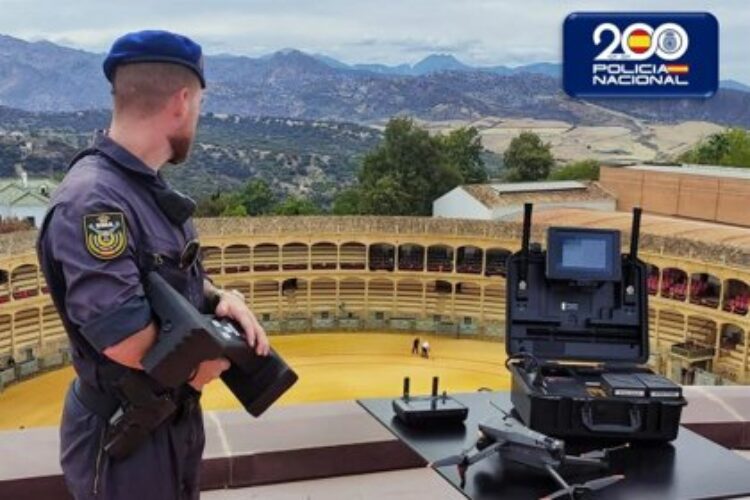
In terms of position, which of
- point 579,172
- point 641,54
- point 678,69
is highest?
point 641,54

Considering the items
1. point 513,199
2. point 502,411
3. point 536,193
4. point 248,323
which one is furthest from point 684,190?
point 248,323

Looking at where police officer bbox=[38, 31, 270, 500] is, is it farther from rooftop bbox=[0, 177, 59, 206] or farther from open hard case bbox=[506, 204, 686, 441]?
rooftop bbox=[0, 177, 59, 206]

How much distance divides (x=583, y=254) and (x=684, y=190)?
115ft

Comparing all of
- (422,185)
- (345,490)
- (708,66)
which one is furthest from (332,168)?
(345,490)

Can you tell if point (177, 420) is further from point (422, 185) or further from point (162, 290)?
point (422, 185)

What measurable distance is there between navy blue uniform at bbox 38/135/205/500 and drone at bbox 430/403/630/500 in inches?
42.0

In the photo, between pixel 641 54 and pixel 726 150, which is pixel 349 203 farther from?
pixel 726 150

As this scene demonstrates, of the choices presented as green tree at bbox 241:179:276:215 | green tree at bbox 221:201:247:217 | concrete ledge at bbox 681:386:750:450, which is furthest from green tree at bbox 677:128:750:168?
concrete ledge at bbox 681:386:750:450

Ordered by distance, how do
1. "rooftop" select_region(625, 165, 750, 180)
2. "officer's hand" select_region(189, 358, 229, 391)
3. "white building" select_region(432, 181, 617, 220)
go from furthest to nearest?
"rooftop" select_region(625, 165, 750, 180) < "white building" select_region(432, 181, 617, 220) < "officer's hand" select_region(189, 358, 229, 391)

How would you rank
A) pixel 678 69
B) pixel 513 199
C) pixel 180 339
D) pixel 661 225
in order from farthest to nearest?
pixel 513 199 → pixel 661 225 → pixel 678 69 → pixel 180 339

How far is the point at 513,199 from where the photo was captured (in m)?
35.4

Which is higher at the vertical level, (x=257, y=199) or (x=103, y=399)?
(x=103, y=399)

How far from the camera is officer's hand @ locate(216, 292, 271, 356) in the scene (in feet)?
8.00

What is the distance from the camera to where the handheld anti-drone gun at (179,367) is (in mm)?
2131
